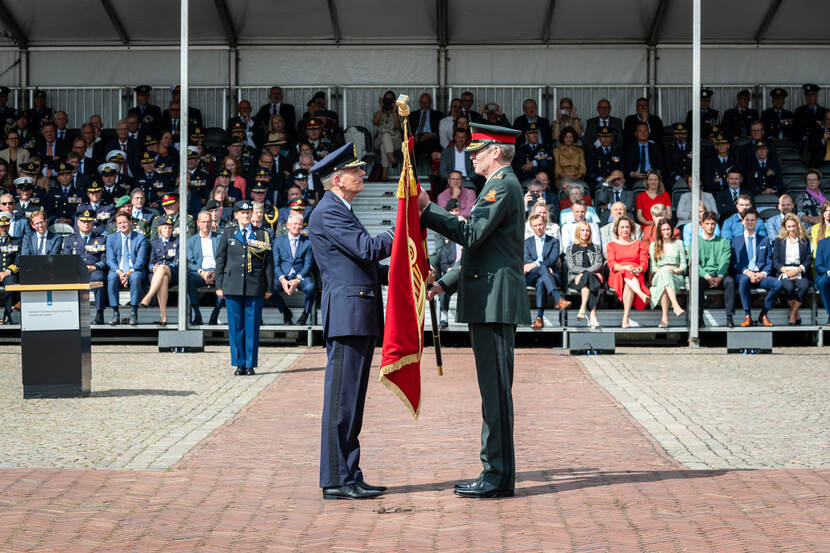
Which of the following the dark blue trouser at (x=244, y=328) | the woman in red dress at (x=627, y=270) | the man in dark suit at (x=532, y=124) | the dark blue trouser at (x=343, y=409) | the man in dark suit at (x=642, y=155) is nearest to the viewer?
the dark blue trouser at (x=343, y=409)

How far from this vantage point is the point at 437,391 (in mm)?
12008

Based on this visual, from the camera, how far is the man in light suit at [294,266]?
1695 cm

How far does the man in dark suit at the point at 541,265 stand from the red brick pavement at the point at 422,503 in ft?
23.0

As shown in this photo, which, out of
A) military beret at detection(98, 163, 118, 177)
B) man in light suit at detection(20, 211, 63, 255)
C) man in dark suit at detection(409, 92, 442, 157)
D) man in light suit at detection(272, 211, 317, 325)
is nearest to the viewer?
man in light suit at detection(272, 211, 317, 325)

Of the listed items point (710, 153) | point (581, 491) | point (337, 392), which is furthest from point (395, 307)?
point (710, 153)

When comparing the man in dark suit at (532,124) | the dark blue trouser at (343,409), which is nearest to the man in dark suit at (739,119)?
the man in dark suit at (532,124)

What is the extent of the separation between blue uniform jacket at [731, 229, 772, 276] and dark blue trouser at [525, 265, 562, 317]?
8.55 ft

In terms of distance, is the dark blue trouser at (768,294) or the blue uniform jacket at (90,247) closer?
the dark blue trouser at (768,294)

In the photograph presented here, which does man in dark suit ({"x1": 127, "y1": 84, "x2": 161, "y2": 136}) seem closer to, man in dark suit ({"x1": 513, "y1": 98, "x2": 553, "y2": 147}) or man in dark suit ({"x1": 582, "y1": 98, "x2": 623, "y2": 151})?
man in dark suit ({"x1": 513, "y1": 98, "x2": 553, "y2": 147})

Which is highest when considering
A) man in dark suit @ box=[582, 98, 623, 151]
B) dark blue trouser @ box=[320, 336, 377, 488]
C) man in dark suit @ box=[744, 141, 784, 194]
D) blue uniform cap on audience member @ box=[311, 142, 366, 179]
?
man in dark suit @ box=[582, 98, 623, 151]

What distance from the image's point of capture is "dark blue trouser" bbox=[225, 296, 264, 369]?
13453 millimetres

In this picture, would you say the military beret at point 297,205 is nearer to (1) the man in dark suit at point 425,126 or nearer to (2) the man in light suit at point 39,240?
(2) the man in light suit at point 39,240

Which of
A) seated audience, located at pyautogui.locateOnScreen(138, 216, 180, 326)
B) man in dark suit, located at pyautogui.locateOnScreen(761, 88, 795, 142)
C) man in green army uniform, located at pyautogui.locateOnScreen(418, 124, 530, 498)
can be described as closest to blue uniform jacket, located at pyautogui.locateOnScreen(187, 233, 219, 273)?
seated audience, located at pyautogui.locateOnScreen(138, 216, 180, 326)

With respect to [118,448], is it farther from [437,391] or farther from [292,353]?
[292,353]
